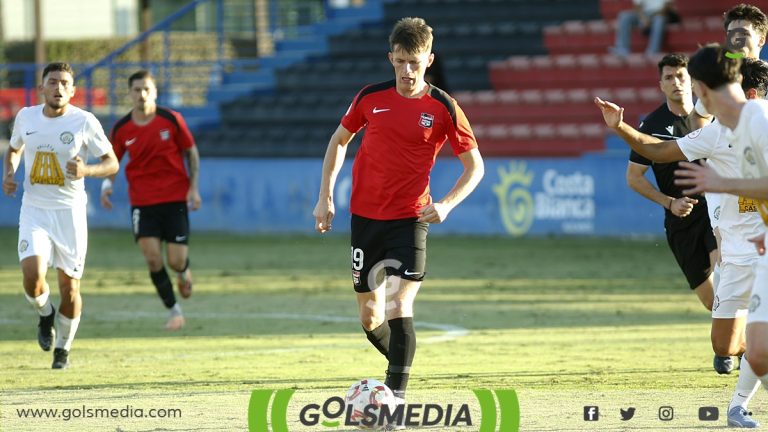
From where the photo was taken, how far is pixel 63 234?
1077 cm

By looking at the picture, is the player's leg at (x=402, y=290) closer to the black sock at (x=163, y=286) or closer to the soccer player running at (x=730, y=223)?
the soccer player running at (x=730, y=223)

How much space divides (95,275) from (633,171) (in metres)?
10.8

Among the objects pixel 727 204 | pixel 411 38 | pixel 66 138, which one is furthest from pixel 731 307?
pixel 66 138

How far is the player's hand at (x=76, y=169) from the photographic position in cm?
1018

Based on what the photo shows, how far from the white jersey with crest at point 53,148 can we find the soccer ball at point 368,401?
4.03 metres

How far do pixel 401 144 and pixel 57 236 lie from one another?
370 cm

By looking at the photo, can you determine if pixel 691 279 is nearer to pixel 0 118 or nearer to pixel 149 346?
pixel 149 346

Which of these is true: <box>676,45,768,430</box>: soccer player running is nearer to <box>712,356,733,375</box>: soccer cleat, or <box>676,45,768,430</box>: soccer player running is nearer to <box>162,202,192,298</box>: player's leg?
<box>712,356,733,375</box>: soccer cleat

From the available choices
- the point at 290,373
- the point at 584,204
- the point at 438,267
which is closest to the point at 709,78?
the point at 290,373

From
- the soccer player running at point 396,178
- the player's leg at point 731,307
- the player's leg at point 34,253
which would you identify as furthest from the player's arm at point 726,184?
the player's leg at point 34,253

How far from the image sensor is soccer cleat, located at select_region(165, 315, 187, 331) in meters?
13.1

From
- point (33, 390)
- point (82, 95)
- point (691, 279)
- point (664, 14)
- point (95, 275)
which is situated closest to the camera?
point (33, 390)

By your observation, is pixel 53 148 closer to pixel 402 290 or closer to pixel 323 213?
pixel 323 213

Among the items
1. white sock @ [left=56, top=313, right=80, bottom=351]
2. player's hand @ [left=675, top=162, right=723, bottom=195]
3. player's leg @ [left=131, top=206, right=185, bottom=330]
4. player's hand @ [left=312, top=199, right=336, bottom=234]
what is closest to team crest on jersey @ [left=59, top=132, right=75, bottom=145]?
white sock @ [left=56, top=313, right=80, bottom=351]
